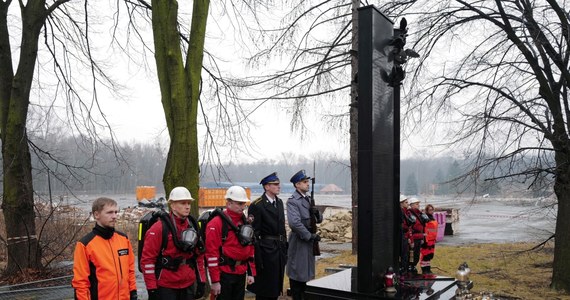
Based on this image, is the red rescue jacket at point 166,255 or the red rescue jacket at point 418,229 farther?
the red rescue jacket at point 418,229

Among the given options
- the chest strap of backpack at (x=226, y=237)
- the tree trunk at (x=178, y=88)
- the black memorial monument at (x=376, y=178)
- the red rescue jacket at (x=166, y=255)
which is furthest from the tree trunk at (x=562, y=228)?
the red rescue jacket at (x=166, y=255)

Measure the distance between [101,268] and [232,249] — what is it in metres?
1.70

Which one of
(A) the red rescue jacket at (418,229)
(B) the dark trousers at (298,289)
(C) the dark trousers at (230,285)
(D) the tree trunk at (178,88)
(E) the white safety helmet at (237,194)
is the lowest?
(B) the dark trousers at (298,289)

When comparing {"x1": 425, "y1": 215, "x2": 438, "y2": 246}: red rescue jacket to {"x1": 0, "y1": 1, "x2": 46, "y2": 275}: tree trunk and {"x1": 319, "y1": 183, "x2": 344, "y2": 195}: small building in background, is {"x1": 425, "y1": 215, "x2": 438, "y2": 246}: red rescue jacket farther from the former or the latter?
{"x1": 319, "y1": 183, "x2": 344, "y2": 195}: small building in background

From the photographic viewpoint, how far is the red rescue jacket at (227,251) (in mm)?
5438

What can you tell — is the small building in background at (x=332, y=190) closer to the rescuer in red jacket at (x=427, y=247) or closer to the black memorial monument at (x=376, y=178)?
the rescuer in red jacket at (x=427, y=247)

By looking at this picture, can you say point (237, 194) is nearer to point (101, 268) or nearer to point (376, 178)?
point (376, 178)

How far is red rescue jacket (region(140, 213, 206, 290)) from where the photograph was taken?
191 inches

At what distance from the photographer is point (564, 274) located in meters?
9.12

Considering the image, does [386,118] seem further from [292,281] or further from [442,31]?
[442,31]

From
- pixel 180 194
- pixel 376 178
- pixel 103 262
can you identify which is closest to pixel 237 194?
pixel 180 194

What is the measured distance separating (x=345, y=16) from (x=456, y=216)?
1312cm

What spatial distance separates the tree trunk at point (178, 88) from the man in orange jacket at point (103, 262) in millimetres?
3236

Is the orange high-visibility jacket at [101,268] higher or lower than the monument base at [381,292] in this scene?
higher
